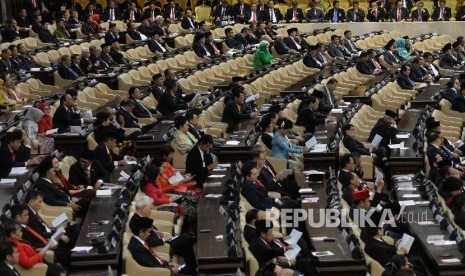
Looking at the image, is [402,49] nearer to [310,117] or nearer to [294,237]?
[310,117]

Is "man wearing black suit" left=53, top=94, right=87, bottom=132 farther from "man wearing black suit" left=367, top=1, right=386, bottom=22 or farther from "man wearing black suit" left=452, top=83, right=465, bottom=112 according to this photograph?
"man wearing black suit" left=367, top=1, right=386, bottom=22

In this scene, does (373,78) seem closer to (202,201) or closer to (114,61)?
(114,61)

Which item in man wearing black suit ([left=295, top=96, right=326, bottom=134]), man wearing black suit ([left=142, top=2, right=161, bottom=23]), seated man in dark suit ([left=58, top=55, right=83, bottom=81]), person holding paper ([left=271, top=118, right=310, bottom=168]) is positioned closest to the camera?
person holding paper ([left=271, top=118, right=310, bottom=168])

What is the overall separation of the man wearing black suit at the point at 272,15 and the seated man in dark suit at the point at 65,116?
44.1 feet

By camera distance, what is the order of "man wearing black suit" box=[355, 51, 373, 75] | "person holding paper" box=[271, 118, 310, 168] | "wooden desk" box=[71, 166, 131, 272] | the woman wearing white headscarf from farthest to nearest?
"man wearing black suit" box=[355, 51, 373, 75]
the woman wearing white headscarf
"person holding paper" box=[271, 118, 310, 168]
"wooden desk" box=[71, 166, 131, 272]

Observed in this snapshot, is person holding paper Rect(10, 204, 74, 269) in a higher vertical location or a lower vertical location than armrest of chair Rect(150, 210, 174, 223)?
higher

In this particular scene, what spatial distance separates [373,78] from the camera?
74.5ft

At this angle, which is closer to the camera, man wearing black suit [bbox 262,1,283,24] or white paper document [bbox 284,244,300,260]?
white paper document [bbox 284,244,300,260]

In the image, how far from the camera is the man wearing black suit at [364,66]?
22891 mm

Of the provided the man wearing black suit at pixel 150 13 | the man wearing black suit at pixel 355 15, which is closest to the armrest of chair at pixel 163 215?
the man wearing black suit at pixel 150 13

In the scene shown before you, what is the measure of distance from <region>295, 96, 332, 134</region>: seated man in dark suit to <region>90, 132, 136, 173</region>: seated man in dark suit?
371 centimetres

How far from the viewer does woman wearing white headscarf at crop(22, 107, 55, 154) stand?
15.5 m

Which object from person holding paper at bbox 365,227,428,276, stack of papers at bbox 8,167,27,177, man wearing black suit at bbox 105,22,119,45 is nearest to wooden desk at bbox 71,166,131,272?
stack of papers at bbox 8,167,27,177

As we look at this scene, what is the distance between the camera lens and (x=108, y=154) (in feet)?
45.5
